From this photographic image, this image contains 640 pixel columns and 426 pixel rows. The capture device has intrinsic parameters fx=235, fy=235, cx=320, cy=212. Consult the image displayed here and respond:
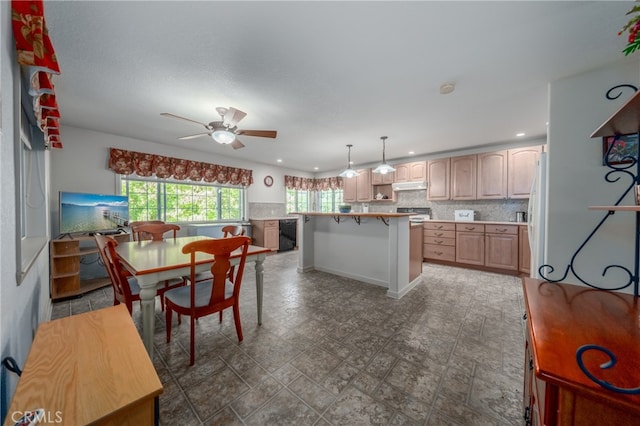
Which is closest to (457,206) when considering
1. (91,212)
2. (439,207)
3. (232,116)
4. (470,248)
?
(439,207)

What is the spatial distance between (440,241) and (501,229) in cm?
99

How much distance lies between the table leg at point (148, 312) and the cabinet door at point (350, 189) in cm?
529

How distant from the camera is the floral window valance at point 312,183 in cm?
681

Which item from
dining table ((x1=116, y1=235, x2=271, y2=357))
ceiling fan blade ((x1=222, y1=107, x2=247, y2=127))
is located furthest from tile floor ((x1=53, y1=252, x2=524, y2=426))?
ceiling fan blade ((x1=222, y1=107, x2=247, y2=127))

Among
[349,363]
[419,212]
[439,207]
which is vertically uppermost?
[439,207]

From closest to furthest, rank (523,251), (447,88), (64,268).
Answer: (447,88) → (64,268) → (523,251)

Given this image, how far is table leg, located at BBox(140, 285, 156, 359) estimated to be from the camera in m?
1.54

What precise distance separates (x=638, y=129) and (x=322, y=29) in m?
1.68


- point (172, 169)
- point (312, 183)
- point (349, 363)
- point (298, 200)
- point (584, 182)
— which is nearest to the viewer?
point (349, 363)

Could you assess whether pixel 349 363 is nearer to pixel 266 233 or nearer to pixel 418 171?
pixel 266 233

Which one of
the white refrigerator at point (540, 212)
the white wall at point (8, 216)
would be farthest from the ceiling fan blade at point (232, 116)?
the white refrigerator at point (540, 212)

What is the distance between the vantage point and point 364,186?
20.2 ft

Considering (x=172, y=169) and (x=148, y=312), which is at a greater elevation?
(x=172, y=169)
